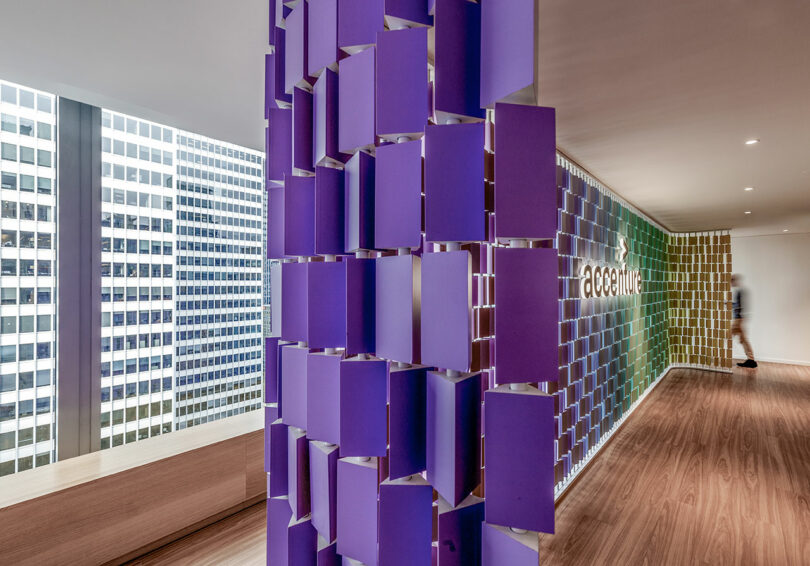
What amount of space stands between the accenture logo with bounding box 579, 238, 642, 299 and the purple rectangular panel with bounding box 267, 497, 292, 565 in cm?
293

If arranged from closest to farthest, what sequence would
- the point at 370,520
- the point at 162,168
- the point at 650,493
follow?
the point at 370,520, the point at 162,168, the point at 650,493

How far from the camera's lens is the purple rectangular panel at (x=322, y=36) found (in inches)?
41.8

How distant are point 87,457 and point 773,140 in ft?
16.9

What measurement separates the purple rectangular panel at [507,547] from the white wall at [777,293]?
10942 millimetres

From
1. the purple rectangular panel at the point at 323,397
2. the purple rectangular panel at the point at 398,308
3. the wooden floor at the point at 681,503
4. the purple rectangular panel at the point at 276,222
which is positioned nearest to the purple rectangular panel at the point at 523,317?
the purple rectangular panel at the point at 398,308

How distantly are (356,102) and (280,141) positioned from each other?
43 centimetres

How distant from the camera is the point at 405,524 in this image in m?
0.92

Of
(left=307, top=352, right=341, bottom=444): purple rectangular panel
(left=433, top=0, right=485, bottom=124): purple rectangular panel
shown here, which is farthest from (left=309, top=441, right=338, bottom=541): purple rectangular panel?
(left=433, top=0, right=485, bottom=124): purple rectangular panel

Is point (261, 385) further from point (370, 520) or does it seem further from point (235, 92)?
point (370, 520)

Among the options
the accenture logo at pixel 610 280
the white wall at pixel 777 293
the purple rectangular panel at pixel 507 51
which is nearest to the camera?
the purple rectangular panel at pixel 507 51

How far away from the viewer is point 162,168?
302 centimetres

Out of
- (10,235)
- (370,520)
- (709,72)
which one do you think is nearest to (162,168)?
(10,235)

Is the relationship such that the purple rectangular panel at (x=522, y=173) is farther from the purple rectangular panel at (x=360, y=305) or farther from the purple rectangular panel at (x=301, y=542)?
the purple rectangular panel at (x=301, y=542)

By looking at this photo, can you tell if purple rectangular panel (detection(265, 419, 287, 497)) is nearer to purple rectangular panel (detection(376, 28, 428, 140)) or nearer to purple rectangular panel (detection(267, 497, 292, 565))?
purple rectangular panel (detection(267, 497, 292, 565))
